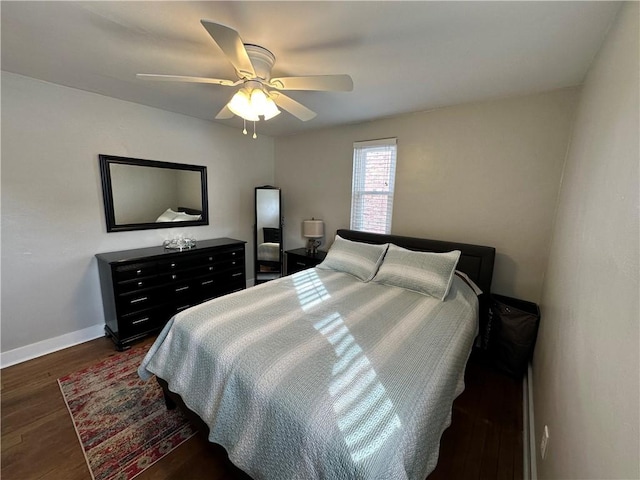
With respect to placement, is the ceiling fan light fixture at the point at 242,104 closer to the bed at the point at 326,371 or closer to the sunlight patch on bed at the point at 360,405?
the bed at the point at 326,371

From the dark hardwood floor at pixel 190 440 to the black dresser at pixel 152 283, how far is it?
565mm

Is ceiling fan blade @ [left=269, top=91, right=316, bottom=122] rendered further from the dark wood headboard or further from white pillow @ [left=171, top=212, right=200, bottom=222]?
white pillow @ [left=171, top=212, right=200, bottom=222]

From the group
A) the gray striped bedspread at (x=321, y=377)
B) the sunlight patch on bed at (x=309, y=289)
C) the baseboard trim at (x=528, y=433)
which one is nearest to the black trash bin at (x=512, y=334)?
the baseboard trim at (x=528, y=433)

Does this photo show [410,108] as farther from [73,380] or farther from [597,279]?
[73,380]

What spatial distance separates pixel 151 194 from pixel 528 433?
3941mm

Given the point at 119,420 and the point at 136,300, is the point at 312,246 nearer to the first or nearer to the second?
the point at 136,300

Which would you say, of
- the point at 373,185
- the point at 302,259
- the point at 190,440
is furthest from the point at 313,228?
the point at 190,440

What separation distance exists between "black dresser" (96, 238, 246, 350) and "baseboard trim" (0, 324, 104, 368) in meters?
0.13

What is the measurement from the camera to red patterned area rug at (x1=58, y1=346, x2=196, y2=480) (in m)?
1.48

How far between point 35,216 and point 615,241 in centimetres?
379

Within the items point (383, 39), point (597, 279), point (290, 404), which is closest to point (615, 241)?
point (597, 279)

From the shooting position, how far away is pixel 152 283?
8.70ft

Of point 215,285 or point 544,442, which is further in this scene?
point 215,285

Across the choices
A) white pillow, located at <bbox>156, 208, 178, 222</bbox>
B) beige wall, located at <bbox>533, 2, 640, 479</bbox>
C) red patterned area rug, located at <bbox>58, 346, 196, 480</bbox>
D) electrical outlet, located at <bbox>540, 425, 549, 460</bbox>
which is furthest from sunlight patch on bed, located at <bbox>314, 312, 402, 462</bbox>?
white pillow, located at <bbox>156, 208, 178, 222</bbox>
